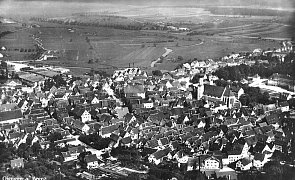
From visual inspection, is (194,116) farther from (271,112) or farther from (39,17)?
(39,17)

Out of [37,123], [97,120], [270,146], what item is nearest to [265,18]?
[270,146]

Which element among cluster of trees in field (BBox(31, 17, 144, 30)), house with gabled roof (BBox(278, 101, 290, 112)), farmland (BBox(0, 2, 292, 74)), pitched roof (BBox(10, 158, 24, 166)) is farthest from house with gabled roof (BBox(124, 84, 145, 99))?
pitched roof (BBox(10, 158, 24, 166))

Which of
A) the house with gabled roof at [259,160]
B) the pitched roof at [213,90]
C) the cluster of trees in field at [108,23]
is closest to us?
the house with gabled roof at [259,160]

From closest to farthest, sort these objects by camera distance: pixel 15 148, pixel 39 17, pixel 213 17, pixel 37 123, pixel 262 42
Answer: pixel 15 148
pixel 37 123
pixel 39 17
pixel 213 17
pixel 262 42

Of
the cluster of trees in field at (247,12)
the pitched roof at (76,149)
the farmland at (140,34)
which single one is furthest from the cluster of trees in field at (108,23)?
the pitched roof at (76,149)

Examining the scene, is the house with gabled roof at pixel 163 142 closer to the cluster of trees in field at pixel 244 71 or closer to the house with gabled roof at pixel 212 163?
the house with gabled roof at pixel 212 163
